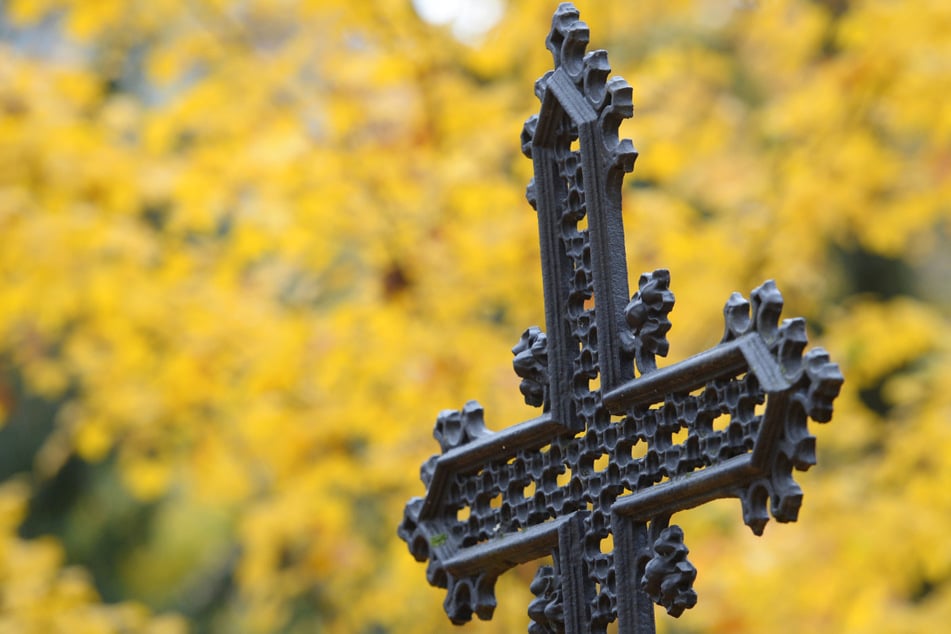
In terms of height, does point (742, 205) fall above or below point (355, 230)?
above

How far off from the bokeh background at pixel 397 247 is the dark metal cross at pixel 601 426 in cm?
225

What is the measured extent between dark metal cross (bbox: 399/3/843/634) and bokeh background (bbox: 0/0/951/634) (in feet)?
7.40

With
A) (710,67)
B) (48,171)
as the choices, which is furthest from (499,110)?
(48,171)

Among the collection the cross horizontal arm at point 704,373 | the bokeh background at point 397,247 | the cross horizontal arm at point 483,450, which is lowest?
the cross horizontal arm at point 704,373

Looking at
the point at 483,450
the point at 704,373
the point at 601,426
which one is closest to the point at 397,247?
the point at 483,450

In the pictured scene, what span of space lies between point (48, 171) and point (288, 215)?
86 cm

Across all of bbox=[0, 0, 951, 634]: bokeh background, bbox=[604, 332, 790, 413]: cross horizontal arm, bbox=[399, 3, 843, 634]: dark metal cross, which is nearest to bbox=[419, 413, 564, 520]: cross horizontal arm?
bbox=[399, 3, 843, 634]: dark metal cross

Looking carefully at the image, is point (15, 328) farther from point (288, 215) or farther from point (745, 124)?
point (745, 124)

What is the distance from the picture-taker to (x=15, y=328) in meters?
5.14

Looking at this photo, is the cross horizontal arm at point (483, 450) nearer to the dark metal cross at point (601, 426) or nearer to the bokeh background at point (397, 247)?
the dark metal cross at point (601, 426)

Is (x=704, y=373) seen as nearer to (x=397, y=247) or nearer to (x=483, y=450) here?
(x=483, y=450)

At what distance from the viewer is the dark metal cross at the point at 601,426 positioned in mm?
1131

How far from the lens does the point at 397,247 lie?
3998 mm

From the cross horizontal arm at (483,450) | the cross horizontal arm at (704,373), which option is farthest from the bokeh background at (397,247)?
the cross horizontal arm at (704,373)
